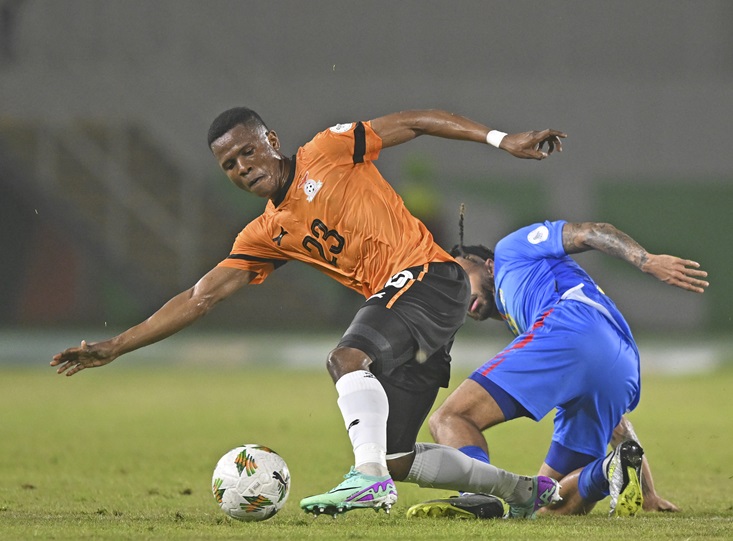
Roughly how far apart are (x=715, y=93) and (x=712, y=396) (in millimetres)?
17134

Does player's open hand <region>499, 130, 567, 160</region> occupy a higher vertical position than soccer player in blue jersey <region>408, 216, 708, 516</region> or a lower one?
higher

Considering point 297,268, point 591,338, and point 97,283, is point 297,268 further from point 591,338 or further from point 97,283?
point 591,338

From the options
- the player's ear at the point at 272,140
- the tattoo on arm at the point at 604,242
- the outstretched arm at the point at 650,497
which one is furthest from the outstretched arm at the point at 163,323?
the outstretched arm at the point at 650,497

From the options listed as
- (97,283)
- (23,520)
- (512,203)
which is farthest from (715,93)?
(23,520)

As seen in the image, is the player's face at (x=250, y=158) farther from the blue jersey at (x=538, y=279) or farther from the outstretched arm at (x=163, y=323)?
the blue jersey at (x=538, y=279)

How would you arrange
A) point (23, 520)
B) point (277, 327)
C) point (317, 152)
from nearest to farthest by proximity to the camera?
1. point (23, 520)
2. point (317, 152)
3. point (277, 327)

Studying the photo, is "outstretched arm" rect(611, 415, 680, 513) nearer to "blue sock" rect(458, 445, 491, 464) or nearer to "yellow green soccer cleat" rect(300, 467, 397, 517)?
"blue sock" rect(458, 445, 491, 464)

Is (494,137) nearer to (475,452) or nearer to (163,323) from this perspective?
(475,452)

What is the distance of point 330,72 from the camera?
28484 millimetres

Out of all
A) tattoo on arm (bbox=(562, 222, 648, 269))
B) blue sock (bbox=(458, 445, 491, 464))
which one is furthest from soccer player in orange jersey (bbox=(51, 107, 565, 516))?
tattoo on arm (bbox=(562, 222, 648, 269))

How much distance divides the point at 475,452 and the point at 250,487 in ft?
3.97

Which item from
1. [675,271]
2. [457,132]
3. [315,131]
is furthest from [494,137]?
[315,131]

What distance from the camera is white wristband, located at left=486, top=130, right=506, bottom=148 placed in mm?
5555

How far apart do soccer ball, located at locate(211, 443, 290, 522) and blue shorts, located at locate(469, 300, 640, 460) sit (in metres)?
1.30
